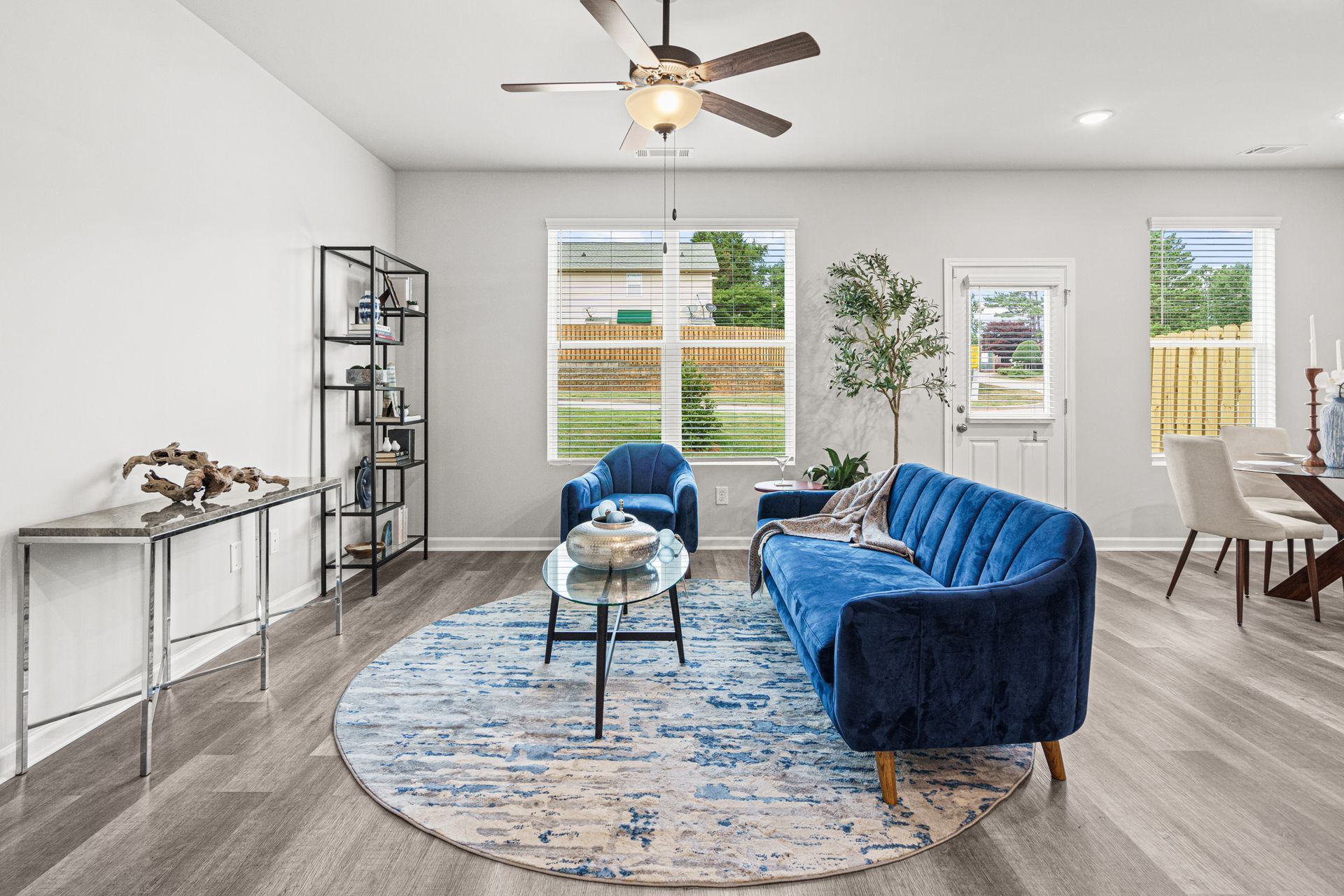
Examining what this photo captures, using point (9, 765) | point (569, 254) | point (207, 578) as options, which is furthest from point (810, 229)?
point (9, 765)

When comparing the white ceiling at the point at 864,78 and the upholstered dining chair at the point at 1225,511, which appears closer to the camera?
the white ceiling at the point at 864,78

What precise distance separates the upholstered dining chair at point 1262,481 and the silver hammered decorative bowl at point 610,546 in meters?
3.72

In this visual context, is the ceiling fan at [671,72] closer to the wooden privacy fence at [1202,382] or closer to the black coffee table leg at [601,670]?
the black coffee table leg at [601,670]

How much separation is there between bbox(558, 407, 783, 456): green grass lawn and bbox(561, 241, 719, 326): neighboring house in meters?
0.71

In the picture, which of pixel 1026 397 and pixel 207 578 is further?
pixel 1026 397

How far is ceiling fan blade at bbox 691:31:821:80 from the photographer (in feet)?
7.64

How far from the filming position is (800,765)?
205 cm

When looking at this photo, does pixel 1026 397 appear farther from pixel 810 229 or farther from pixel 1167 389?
pixel 810 229

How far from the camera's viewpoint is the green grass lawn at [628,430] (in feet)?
16.8

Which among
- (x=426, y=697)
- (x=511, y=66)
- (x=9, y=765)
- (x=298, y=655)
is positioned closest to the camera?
(x=9, y=765)

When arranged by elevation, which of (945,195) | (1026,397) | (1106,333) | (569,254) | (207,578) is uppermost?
(945,195)

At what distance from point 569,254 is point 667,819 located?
4.18m

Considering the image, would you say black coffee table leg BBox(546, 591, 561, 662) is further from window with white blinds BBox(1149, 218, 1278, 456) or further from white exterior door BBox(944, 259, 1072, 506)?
window with white blinds BBox(1149, 218, 1278, 456)

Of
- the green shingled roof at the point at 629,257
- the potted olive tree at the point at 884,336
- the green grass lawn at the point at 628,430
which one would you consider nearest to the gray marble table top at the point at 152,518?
the green grass lawn at the point at 628,430
